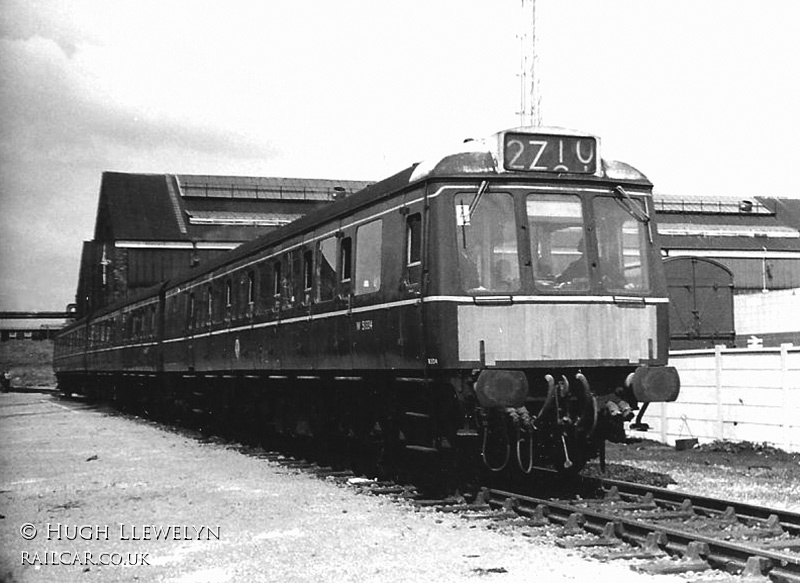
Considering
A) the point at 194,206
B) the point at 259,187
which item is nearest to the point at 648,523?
the point at 194,206

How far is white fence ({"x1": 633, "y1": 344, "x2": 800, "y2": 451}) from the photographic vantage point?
14703mm

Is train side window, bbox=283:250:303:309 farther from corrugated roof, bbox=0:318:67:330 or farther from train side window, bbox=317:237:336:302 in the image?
corrugated roof, bbox=0:318:67:330

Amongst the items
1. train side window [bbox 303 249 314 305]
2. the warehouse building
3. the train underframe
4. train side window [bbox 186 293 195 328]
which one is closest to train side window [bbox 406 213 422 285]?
the train underframe

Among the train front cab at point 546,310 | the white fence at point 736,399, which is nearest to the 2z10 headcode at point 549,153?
the train front cab at point 546,310

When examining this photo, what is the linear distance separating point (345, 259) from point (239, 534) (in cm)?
459

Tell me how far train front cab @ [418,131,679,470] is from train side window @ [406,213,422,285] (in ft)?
1.19

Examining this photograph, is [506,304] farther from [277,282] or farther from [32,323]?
[32,323]

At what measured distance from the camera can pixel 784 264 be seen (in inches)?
2147

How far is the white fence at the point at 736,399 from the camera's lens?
1470cm

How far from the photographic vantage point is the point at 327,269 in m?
13.3

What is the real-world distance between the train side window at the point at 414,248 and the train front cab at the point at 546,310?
0.36m

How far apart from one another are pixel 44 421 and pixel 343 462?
16.1 m

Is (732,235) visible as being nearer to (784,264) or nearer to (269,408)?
(784,264)

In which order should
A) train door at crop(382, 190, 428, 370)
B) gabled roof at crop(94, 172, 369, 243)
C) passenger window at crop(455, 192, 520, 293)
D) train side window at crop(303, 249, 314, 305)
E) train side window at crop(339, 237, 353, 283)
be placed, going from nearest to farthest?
1. passenger window at crop(455, 192, 520, 293)
2. train door at crop(382, 190, 428, 370)
3. train side window at crop(339, 237, 353, 283)
4. train side window at crop(303, 249, 314, 305)
5. gabled roof at crop(94, 172, 369, 243)
